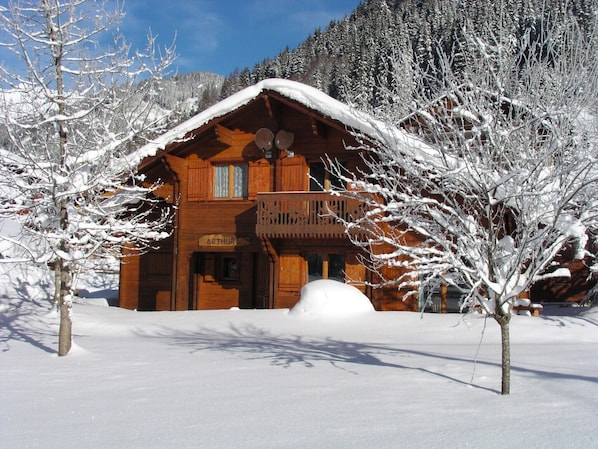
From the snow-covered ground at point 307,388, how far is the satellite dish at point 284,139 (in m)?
6.60

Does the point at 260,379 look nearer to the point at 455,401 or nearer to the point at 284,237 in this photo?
the point at 455,401

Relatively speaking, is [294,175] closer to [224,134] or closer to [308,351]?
[224,134]

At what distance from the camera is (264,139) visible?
1781 cm

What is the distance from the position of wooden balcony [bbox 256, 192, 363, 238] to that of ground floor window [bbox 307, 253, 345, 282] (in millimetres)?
1275

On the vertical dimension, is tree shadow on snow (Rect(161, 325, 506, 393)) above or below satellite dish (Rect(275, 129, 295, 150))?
below

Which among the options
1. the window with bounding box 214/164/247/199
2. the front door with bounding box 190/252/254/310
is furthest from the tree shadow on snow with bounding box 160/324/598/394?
the window with bounding box 214/164/247/199

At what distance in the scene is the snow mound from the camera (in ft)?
45.7

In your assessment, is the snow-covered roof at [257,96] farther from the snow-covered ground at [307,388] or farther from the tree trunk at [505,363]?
the tree trunk at [505,363]

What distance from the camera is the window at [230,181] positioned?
18359 millimetres

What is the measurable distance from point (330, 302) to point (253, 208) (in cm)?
502

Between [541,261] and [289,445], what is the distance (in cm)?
326

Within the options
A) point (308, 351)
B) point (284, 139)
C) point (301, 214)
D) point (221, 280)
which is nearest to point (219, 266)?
point (221, 280)

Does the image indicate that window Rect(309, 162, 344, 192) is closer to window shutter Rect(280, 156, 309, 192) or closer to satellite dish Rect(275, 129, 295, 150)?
window shutter Rect(280, 156, 309, 192)

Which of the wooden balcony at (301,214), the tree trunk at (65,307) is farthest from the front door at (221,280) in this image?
the tree trunk at (65,307)
